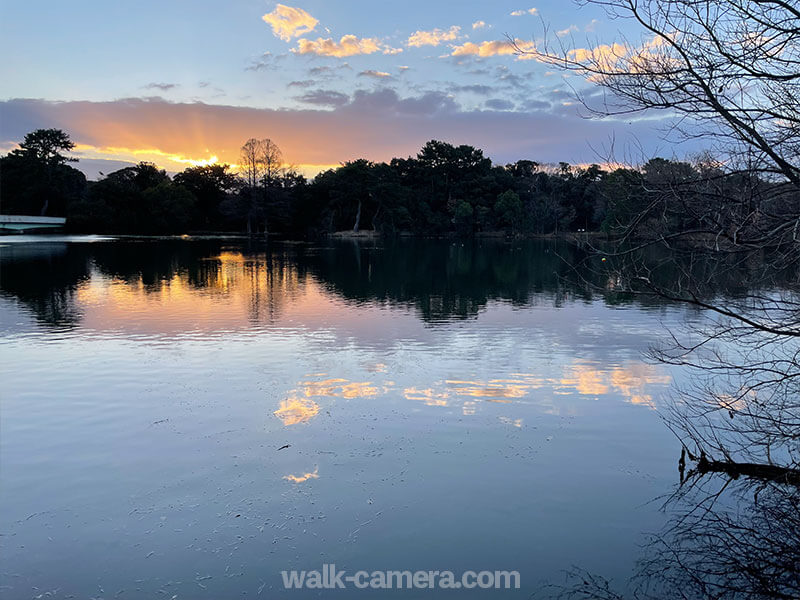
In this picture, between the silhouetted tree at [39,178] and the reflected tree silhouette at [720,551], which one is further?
the silhouetted tree at [39,178]

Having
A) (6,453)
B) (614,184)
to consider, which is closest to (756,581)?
(614,184)

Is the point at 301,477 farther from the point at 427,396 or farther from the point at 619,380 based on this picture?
the point at 619,380

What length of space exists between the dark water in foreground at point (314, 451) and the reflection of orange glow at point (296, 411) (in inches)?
1.6

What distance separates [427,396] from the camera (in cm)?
915

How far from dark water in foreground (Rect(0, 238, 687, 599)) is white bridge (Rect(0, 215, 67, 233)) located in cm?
5768

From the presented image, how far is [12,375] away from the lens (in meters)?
9.97

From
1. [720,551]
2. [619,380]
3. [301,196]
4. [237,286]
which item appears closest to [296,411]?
[720,551]

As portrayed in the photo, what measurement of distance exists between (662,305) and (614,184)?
50.1 ft

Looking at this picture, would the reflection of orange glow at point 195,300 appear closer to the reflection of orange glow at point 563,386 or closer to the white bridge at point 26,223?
the reflection of orange glow at point 563,386

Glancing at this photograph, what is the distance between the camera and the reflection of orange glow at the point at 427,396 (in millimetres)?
8853

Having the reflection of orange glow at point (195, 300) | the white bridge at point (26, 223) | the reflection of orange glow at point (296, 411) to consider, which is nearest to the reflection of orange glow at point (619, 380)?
the reflection of orange glow at point (296, 411)

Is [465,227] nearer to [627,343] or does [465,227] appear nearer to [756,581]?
[627,343]

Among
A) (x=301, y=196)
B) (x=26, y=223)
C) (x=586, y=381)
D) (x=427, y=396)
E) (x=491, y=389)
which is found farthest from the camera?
(x=301, y=196)

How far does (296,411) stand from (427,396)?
6.87 feet
